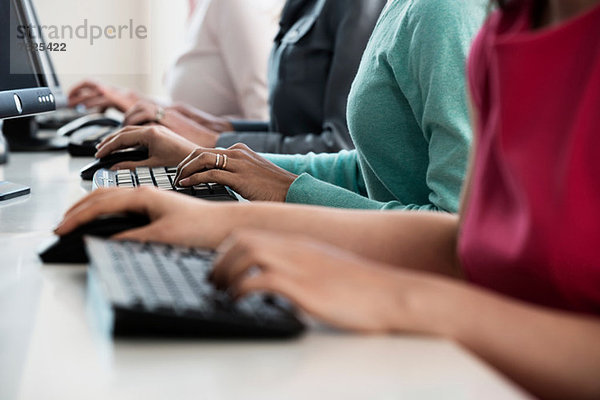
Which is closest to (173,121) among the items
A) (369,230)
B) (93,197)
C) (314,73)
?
(314,73)

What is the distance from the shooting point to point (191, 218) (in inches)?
32.3

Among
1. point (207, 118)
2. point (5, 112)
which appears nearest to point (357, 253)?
point (5, 112)

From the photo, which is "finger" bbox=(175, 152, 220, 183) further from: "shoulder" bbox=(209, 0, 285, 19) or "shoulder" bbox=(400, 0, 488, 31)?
"shoulder" bbox=(209, 0, 285, 19)

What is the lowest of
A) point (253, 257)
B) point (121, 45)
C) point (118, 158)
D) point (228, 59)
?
point (121, 45)

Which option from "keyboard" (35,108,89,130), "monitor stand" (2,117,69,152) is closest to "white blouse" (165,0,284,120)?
"keyboard" (35,108,89,130)

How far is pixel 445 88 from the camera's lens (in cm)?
109

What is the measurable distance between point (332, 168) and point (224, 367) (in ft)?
3.52

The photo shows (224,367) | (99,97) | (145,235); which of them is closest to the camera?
(224,367)

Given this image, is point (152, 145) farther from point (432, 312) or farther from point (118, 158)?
point (432, 312)

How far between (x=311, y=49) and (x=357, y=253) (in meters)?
1.07

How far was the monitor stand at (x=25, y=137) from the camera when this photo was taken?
206 cm

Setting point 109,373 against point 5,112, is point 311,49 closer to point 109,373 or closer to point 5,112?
point 5,112

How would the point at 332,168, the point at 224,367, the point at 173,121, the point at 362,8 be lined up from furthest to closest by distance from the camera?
1. the point at 173,121
2. the point at 362,8
3. the point at 332,168
4. the point at 224,367

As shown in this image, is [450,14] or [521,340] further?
[450,14]
